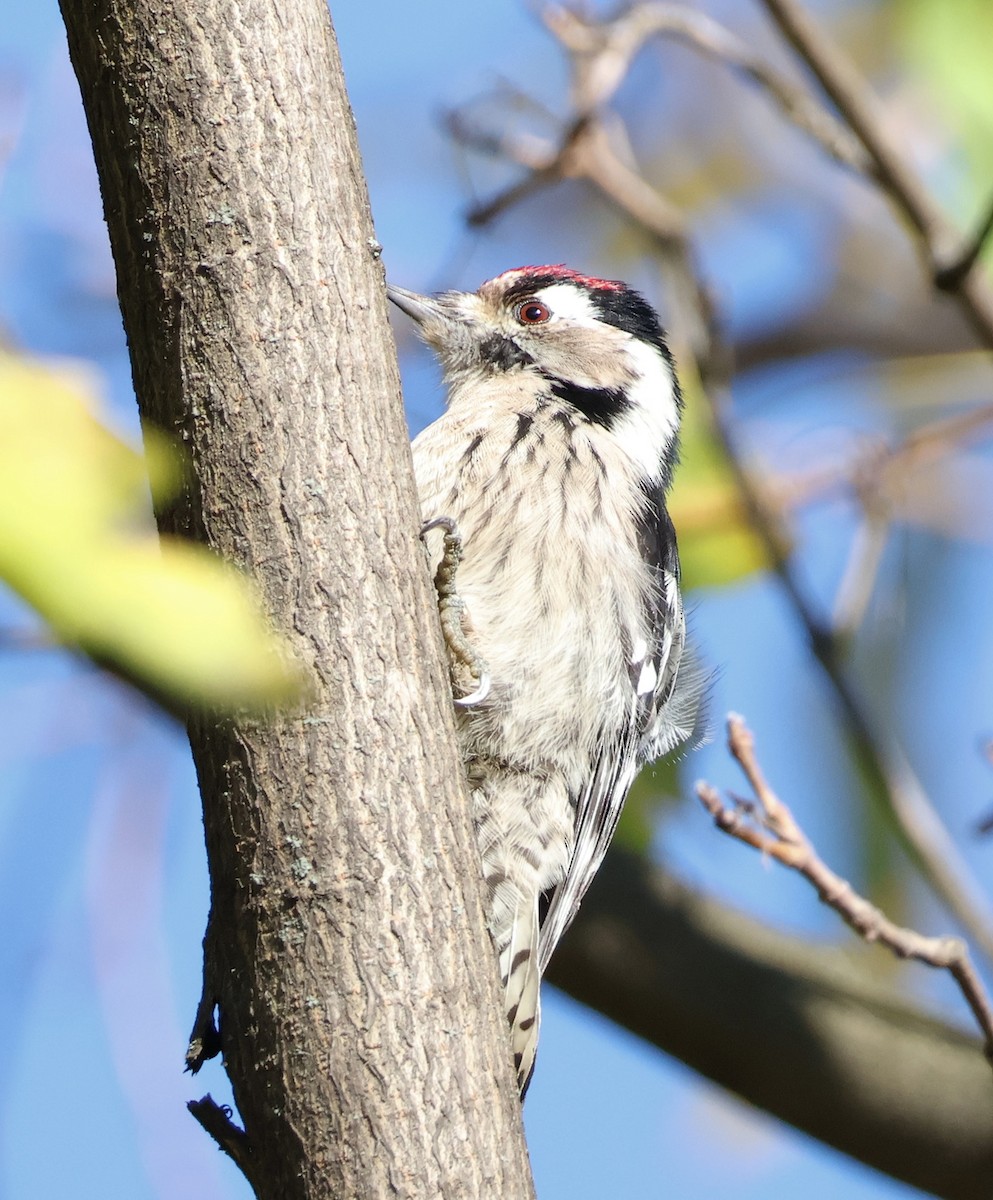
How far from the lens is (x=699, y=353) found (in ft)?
13.9

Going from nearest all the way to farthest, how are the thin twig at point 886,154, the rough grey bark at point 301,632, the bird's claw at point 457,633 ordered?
the rough grey bark at point 301,632 < the bird's claw at point 457,633 < the thin twig at point 886,154

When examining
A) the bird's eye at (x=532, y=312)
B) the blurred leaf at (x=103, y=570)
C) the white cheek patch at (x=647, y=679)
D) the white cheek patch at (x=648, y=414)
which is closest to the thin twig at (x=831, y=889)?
the white cheek patch at (x=647, y=679)

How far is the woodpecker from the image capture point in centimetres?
339

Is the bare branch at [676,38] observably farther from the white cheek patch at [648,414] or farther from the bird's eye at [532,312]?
the white cheek patch at [648,414]

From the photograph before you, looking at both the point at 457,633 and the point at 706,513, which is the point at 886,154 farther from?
the point at 457,633

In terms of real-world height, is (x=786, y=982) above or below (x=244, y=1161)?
below

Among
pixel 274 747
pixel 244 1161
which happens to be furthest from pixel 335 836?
pixel 244 1161

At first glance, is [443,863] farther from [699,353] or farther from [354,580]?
[699,353]

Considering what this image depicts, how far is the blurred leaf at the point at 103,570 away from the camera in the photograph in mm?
1019

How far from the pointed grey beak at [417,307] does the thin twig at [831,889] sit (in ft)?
5.65

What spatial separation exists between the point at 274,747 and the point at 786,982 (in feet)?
8.34

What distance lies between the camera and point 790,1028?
4.12 meters

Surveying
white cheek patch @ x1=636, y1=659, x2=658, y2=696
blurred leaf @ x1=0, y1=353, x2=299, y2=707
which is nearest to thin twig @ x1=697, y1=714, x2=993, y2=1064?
white cheek patch @ x1=636, y1=659, x2=658, y2=696

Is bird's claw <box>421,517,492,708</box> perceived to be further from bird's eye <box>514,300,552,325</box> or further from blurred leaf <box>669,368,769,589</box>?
bird's eye <box>514,300,552,325</box>
